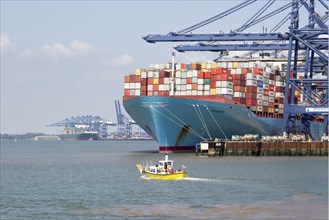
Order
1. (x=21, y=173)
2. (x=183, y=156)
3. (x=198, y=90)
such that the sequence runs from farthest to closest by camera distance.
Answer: (x=198, y=90) → (x=183, y=156) → (x=21, y=173)

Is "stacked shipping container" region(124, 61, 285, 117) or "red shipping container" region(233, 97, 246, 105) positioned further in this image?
"red shipping container" region(233, 97, 246, 105)

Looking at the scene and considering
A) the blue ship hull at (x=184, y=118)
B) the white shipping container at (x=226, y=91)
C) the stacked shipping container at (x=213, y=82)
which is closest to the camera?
the blue ship hull at (x=184, y=118)

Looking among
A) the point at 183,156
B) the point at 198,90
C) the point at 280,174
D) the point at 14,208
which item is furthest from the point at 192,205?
the point at 198,90

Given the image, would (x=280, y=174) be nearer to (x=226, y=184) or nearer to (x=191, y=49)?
(x=226, y=184)

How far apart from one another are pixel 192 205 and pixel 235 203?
3.00 metres

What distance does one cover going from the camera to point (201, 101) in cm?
10944

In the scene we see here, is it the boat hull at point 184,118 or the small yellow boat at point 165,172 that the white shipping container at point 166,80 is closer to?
the boat hull at point 184,118

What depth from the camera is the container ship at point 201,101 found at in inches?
4257

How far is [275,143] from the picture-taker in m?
107

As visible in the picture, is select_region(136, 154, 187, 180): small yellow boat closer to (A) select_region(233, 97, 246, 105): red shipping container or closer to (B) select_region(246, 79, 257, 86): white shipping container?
(A) select_region(233, 97, 246, 105): red shipping container

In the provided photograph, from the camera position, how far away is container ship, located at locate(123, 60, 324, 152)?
10812 centimetres

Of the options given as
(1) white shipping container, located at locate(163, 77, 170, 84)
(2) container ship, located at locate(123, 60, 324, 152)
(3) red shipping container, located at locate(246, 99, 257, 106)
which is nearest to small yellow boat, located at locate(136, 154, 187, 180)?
(2) container ship, located at locate(123, 60, 324, 152)

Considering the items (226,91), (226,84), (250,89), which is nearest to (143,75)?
(226,84)

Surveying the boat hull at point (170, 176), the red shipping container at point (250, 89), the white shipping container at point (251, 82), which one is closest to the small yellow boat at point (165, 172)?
the boat hull at point (170, 176)
